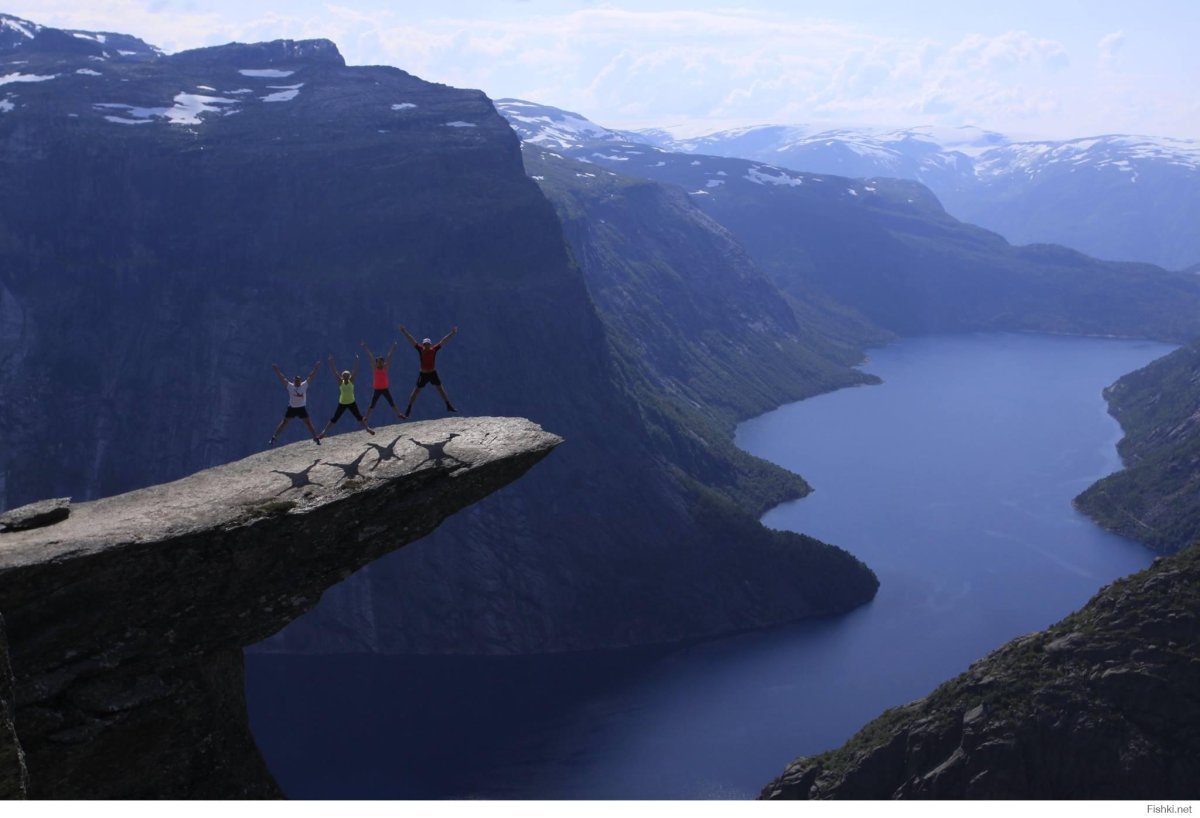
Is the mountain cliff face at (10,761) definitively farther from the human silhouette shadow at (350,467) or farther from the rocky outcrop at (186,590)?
the human silhouette shadow at (350,467)

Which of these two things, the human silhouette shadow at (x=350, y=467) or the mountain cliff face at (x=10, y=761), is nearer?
the mountain cliff face at (x=10, y=761)

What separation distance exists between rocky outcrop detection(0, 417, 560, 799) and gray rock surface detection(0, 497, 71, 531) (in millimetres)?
660

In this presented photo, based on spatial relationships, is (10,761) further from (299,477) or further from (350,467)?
(350,467)

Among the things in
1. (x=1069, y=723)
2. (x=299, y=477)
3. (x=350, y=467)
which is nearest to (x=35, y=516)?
(x=299, y=477)

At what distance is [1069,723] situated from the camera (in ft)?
340

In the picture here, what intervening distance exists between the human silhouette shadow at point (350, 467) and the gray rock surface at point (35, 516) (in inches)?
350

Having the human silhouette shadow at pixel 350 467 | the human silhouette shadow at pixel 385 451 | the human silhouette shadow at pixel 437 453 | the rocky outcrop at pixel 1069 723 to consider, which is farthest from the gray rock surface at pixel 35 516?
the rocky outcrop at pixel 1069 723

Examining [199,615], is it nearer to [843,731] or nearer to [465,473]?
[465,473]

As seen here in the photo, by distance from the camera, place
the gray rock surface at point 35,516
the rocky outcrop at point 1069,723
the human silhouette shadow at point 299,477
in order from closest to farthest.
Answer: the gray rock surface at point 35,516
the human silhouette shadow at point 299,477
the rocky outcrop at point 1069,723

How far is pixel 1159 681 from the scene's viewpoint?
341ft

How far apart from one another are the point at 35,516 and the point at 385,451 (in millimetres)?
11586

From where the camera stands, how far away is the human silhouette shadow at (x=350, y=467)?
39438 mm

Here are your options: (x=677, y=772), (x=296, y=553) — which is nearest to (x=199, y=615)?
(x=296, y=553)

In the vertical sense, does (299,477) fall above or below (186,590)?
above
